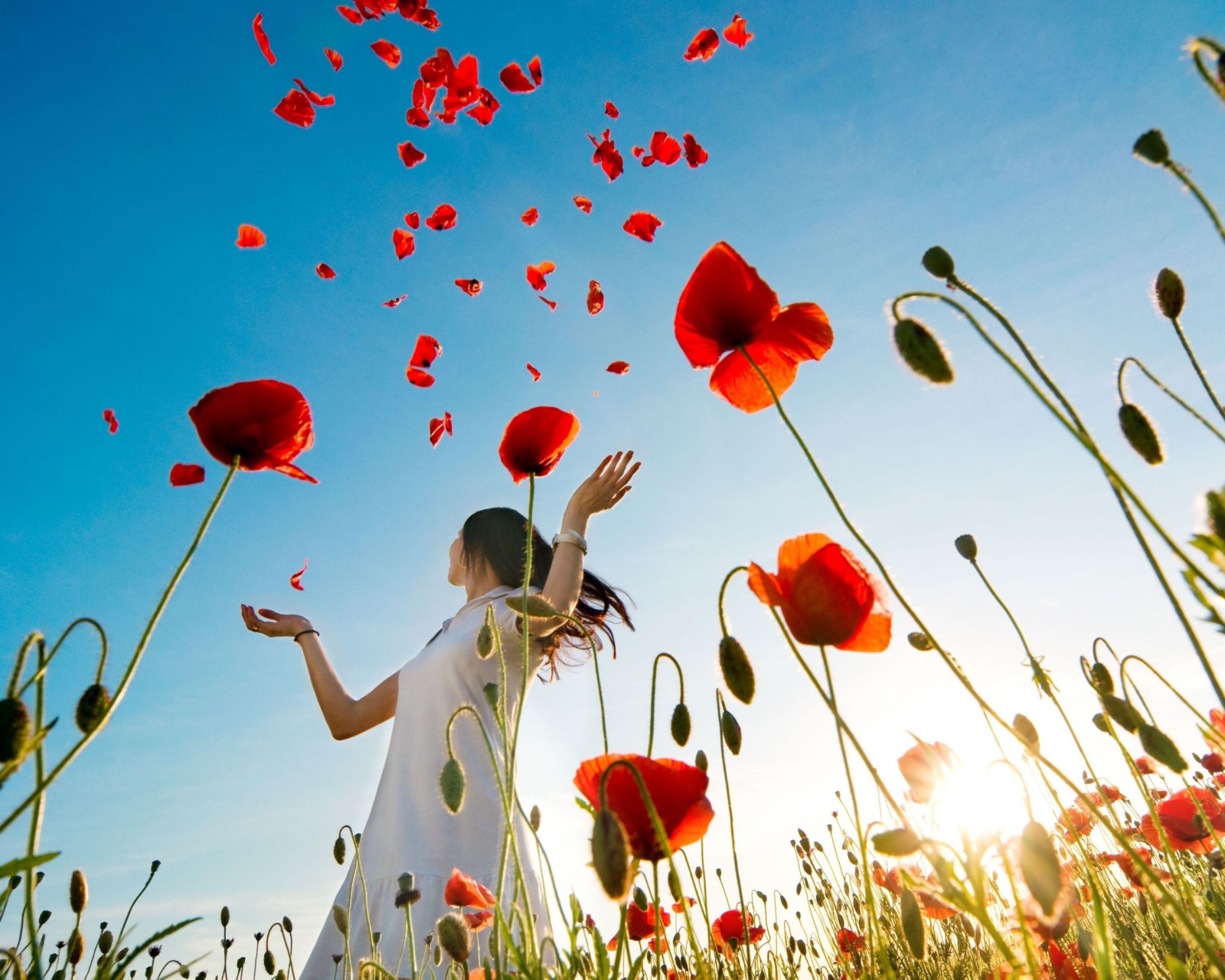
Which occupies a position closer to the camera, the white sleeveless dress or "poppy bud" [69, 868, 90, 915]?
"poppy bud" [69, 868, 90, 915]

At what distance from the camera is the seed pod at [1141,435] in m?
1.11

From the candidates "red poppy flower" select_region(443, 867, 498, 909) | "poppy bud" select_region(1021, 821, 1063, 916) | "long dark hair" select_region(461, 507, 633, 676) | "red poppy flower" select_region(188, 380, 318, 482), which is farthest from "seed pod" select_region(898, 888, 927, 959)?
"long dark hair" select_region(461, 507, 633, 676)

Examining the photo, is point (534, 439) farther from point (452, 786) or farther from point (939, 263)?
point (939, 263)

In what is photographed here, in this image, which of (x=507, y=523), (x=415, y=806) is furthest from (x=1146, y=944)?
(x=507, y=523)

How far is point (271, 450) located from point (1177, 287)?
1695 millimetres

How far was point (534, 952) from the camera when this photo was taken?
4.23 feet

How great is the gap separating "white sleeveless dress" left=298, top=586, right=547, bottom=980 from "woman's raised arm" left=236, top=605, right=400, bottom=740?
37 centimetres

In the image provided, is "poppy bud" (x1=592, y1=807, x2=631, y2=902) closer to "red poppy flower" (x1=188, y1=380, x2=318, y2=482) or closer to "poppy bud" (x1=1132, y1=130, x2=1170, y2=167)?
"red poppy flower" (x1=188, y1=380, x2=318, y2=482)

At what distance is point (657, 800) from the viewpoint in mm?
1191

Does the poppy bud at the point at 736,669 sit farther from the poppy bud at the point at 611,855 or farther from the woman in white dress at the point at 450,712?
the woman in white dress at the point at 450,712

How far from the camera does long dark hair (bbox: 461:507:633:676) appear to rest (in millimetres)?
4340

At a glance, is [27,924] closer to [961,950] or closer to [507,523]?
[961,950]

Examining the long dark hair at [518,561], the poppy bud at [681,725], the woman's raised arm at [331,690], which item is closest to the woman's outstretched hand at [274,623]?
the woman's raised arm at [331,690]

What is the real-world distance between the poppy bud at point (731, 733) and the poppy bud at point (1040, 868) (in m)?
0.69
